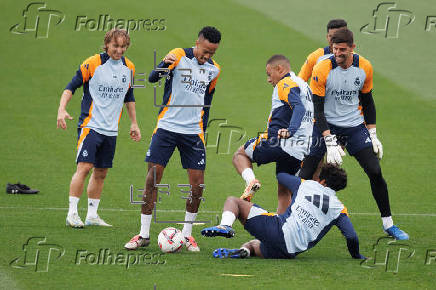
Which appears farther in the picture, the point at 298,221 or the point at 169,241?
the point at 169,241

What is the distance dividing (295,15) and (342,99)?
651 inches

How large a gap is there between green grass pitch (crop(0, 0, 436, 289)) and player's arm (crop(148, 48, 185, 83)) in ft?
6.20

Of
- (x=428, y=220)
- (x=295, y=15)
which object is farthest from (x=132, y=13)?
(x=428, y=220)

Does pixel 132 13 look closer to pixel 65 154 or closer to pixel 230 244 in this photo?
pixel 65 154

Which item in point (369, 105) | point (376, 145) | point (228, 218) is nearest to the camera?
point (228, 218)

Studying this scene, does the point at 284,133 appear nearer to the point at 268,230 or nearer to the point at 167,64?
the point at 268,230

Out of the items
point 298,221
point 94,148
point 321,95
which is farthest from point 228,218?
point 94,148

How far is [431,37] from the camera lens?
80.1ft

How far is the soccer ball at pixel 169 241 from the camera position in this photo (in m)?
9.15

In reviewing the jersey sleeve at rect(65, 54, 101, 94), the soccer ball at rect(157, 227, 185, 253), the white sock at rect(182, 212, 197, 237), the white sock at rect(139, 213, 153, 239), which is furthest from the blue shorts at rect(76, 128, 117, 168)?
the soccer ball at rect(157, 227, 185, 253)

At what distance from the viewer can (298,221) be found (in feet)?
28.8

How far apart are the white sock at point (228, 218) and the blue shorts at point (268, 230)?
255mm

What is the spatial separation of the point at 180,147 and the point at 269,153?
3.35ft

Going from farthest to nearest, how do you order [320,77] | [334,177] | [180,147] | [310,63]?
1. [310,63]
2. [320,77]
3. [180,147]
4. [334,177]
